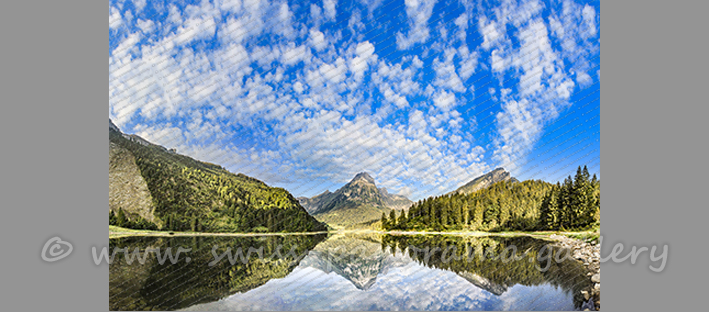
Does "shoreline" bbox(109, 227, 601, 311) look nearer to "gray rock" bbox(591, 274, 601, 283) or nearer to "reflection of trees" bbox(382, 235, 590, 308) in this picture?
"gray rock" bbox(591, 274, 601, 283)

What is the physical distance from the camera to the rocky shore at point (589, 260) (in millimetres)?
4801

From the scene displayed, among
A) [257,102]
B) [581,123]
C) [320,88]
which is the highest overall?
[320,88]

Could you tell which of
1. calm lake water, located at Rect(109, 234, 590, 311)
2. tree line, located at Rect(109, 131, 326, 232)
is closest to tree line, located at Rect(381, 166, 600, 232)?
calm lake water, located at Rect(109, 234, 590, 311)

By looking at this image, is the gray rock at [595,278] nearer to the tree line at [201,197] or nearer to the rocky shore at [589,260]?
the rocky shore at [589,260]

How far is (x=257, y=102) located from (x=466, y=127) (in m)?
5.01

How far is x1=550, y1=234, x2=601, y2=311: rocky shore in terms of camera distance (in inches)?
189

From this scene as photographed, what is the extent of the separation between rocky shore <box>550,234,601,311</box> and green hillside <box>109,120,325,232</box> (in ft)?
36.0

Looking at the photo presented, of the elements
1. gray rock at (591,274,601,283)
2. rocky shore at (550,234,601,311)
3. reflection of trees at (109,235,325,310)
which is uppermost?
reflection of trees at (109,235,325,310)

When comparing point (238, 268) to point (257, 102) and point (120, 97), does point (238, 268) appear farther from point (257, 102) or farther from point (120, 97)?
point (120, 97)

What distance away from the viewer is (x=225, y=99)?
23.1 ft

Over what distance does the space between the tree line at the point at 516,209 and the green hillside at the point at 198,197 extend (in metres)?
10.3

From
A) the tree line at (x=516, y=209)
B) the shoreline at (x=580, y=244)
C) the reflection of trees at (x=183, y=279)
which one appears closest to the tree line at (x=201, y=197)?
the shoreline at (x=580, y=244)

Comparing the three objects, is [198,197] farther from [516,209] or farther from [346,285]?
[516,209]

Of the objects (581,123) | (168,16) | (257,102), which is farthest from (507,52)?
(168,16)
